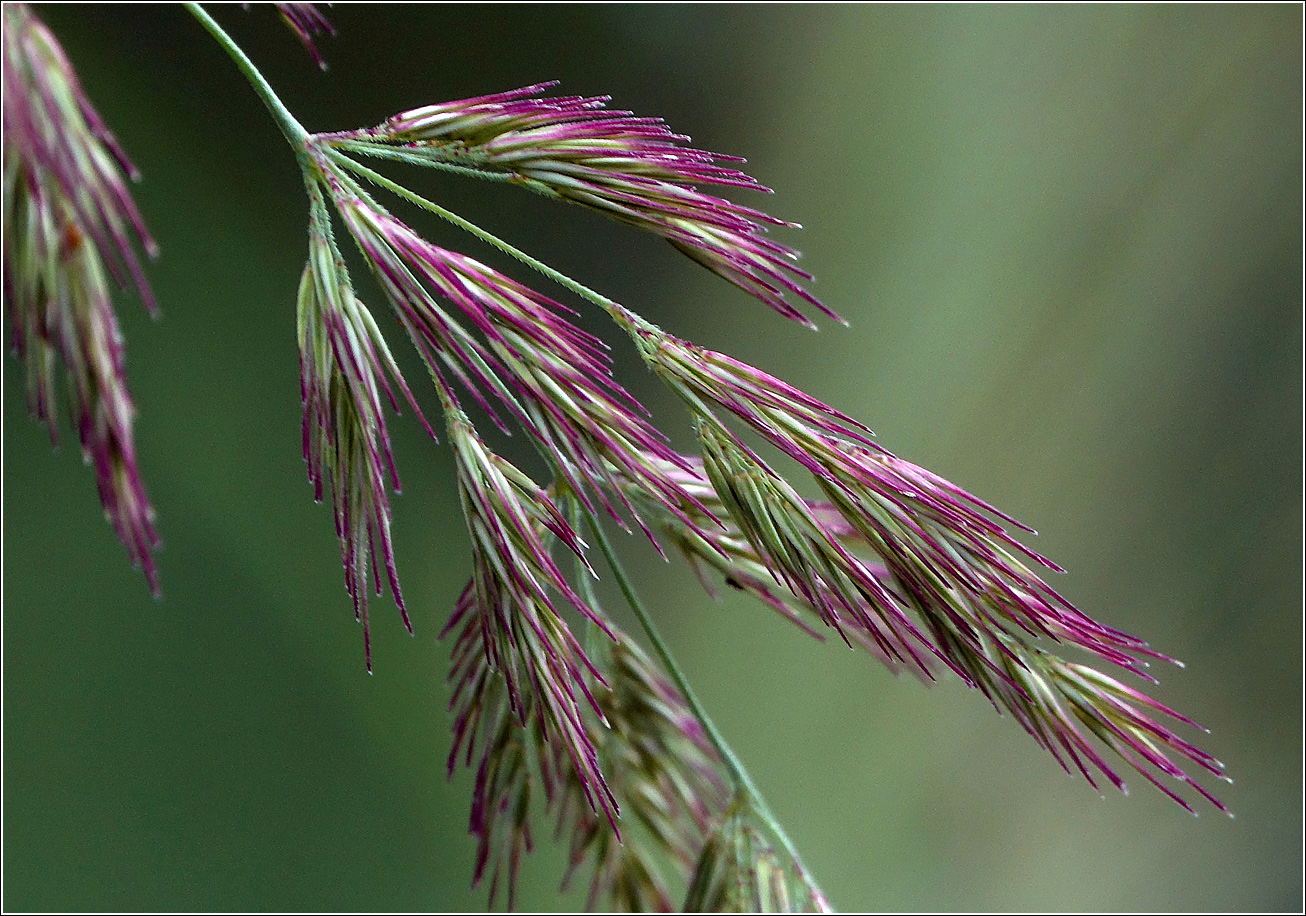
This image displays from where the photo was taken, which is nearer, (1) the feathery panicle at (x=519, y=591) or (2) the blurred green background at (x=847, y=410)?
(1) the feathery panicle at (x=519, y=591)

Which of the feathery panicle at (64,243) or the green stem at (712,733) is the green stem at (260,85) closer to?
the feathery panicle at (64,243)

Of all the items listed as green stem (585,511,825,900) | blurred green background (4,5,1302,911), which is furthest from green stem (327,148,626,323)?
blurred green background (4,5,1302,911)

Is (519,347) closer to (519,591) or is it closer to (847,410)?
(519,591)

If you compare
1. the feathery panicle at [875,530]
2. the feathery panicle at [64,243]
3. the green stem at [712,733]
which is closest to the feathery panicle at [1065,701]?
the feathery panicle at [875,530]

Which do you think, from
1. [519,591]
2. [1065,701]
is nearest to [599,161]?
[519,591]

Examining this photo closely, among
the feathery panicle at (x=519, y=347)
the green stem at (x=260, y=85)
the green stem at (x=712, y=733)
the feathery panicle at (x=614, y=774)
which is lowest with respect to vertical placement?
the feathery panicle at (x=614, y=774)

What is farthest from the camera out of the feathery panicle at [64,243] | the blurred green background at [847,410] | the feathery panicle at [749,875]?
the blurred green background at [847,410]
